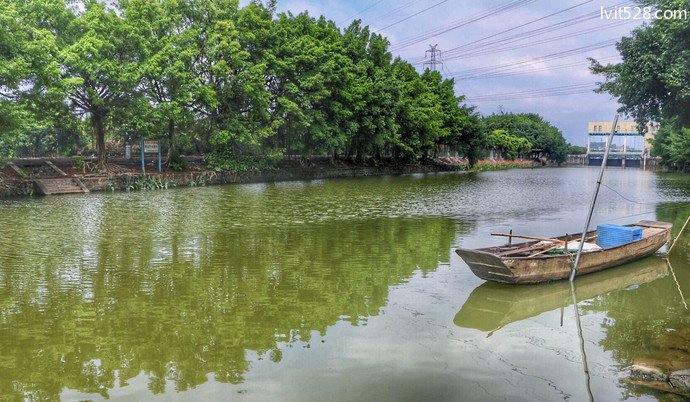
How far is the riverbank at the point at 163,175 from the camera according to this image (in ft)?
99.5

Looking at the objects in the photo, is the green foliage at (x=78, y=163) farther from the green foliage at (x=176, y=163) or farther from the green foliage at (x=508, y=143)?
the green foliage at (x=508, y=143)

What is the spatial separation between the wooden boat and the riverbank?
2699 centimetres

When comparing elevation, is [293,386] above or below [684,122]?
below

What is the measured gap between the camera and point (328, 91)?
148ft

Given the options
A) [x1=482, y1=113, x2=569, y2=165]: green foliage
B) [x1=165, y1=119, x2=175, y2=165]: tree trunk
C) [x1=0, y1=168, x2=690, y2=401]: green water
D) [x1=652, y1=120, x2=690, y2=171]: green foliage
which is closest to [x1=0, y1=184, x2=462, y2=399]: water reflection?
[x1=0, y1=168, x2=690, y2=401]: green water

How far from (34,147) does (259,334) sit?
127ft

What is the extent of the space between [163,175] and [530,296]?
1214 inches

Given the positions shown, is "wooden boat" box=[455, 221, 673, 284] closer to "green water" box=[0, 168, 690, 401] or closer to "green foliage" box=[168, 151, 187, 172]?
"green water" box=[0, 168, 690, 401]

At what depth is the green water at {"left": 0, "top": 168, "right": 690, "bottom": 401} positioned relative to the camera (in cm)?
679

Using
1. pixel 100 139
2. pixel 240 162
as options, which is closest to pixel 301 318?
pixel 100 139

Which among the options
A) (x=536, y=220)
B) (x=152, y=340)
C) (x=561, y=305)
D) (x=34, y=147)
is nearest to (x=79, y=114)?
(x=34, y=147)

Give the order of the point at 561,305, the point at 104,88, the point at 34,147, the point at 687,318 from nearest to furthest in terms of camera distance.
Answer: the point at 687,318 < the point at 561,305 < the point at 104,88 < the point at 34,147

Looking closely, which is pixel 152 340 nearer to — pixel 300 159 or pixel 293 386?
pixel 293 386

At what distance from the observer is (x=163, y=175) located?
3672 centimetres
